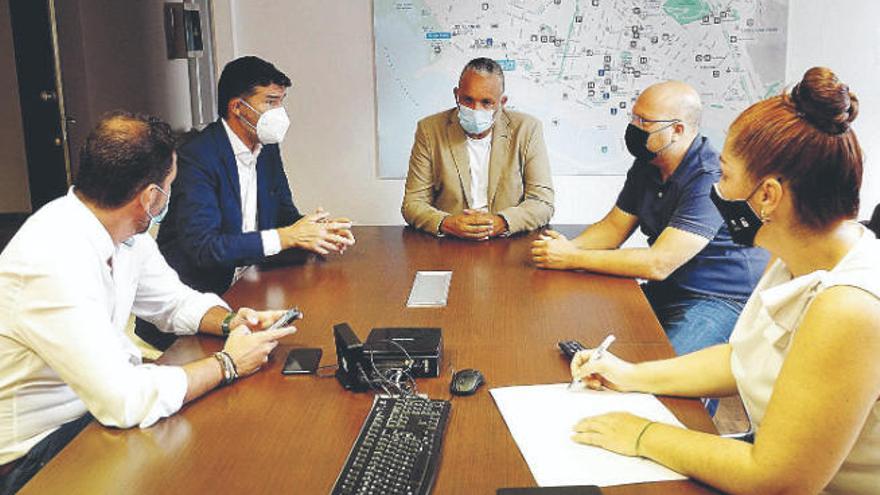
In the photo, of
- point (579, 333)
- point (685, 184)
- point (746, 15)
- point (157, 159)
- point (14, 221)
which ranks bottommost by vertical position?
point (14, 221)

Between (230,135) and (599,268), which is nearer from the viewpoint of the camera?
(599,268)

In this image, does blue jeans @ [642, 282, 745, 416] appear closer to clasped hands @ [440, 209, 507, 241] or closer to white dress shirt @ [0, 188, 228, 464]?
clasped hands @ [440, 209, 507, 241]

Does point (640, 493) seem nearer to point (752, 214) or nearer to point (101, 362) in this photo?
point (752, 214)

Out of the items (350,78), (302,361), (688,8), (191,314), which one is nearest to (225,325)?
(191,314)

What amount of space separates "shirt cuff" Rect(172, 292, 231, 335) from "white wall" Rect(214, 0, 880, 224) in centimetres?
247

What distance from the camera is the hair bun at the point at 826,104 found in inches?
55.1

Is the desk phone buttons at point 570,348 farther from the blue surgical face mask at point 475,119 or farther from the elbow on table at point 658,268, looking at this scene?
the blue surgical face mask at point 475,119

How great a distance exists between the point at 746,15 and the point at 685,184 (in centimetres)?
201

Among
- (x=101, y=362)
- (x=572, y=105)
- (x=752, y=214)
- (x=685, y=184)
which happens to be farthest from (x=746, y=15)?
(x=101, y=362)

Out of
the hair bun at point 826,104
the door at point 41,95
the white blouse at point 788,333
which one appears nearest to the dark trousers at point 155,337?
the white blouse at point 788,333

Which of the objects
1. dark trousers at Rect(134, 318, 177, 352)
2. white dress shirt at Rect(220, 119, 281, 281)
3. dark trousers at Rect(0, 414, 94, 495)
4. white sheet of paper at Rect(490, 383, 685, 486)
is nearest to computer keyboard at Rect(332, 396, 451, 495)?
white sheet of paper at Rect(490, 383, 685, 486)

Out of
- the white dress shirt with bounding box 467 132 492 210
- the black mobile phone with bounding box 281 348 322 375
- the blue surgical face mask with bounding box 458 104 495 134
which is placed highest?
the blue surgical face mask with bounding box 458 104 495 134

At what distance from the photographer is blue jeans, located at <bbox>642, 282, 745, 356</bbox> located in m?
2.62

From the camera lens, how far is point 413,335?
1.92 meters
